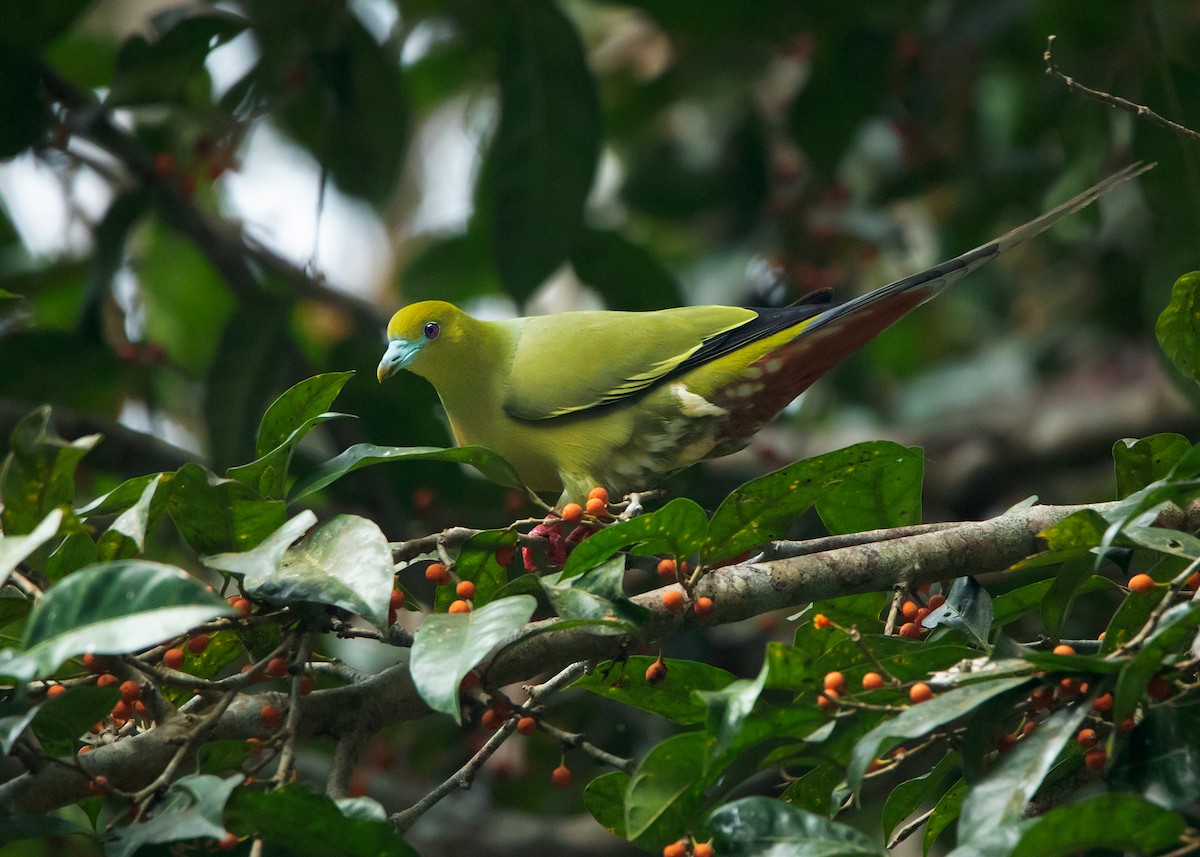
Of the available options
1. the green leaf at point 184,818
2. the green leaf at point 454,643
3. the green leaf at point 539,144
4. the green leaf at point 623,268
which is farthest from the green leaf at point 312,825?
the green leaf at point 623,268

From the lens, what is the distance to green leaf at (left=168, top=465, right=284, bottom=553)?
1.79m

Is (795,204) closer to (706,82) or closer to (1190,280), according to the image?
(706,82)

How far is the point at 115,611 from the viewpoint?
1.41 m

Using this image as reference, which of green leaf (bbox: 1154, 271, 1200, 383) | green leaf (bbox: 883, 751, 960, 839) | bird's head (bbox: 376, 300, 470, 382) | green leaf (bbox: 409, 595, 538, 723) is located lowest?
green leaf (bbox: 883, 751, 960, 839)

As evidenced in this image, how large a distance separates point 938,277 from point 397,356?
1430 mm

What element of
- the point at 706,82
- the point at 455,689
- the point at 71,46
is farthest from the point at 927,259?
the point at 455,689

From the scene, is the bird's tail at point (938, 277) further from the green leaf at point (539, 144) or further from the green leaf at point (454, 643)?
the green leaf at point (454, 643)

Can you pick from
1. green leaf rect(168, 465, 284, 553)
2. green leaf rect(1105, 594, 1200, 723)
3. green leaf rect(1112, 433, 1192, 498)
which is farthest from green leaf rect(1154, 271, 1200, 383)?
green leaf rect(168, 465, 284, 553)

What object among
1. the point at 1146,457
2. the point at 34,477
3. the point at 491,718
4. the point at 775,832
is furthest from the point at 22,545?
the point at 1146,457

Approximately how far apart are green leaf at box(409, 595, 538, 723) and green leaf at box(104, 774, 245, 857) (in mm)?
279

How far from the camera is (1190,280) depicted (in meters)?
1.93

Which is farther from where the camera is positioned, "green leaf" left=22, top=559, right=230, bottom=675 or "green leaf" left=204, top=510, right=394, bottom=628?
"green leaf" left=204, top=510, right=394, bottom=628

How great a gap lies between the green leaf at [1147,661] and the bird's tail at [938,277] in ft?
3.88

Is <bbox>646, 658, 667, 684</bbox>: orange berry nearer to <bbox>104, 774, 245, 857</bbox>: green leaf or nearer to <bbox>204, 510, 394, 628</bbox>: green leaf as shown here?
<bbox>204, 510, 394, 628</bbox>: green leaf
